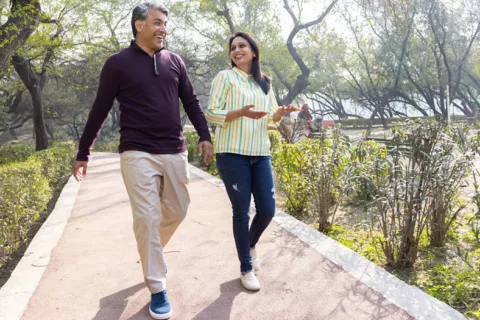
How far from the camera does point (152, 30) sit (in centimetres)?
279

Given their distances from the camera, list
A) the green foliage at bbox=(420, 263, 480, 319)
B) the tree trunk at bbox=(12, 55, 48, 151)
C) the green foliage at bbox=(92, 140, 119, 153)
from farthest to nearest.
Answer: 1. the green foliage at bbox=(92, 140, 119, 153)
2. the tree trunk at bbox=(12, 55, 48, 151)
3. the green foliage at bbox=(420, 263, 480, 319)

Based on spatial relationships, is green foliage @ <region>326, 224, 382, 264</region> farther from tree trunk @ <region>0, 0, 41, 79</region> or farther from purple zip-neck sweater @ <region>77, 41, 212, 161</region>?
tree trunk @ <region>0, 0, 41, 79</region>

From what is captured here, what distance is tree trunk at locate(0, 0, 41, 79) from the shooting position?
23.9ft

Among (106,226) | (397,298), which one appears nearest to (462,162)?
(397,298)

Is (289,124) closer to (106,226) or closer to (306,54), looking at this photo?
(106,226)

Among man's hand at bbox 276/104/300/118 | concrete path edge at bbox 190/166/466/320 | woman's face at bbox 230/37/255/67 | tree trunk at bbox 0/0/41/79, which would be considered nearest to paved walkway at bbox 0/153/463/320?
concrete path edge at bbox 190/166/466/320

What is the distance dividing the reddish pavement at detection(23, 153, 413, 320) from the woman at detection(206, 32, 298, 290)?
25 centimetres

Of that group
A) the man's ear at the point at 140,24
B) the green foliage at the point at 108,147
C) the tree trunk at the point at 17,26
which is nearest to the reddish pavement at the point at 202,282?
the man's ear at the point at 140,24

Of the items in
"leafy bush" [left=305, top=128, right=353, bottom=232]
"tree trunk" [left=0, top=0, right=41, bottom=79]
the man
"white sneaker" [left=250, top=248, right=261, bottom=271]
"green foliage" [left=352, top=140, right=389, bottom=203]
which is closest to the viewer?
the man

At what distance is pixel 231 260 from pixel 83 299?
1.20 m

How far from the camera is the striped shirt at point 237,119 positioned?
3.05 m

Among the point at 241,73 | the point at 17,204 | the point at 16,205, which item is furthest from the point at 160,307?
the point at 17,204

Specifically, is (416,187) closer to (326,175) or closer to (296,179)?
(326,175)

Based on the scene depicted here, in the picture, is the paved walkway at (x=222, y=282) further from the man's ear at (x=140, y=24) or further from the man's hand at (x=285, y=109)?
the man's ear at (x=140, y=24)
